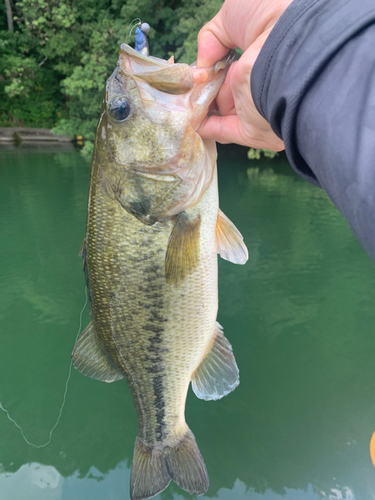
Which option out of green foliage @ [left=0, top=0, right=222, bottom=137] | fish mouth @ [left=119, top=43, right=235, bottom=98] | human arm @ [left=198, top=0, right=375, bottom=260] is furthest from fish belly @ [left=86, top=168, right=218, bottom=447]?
green foliage @ [left=0, top=0, right=222, bottom=137]

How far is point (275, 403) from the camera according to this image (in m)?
2.69

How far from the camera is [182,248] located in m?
1.35

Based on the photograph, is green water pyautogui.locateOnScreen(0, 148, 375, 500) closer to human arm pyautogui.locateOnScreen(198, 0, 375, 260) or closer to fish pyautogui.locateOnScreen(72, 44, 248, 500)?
fish pyautogui.locateOnScreen(72, 44, 248, 500)

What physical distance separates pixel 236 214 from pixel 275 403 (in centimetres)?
→ 432

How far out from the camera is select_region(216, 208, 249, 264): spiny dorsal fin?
57.6 inches

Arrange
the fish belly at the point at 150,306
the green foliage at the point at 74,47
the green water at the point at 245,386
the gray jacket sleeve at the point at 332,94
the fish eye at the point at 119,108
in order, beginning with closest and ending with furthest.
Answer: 1. the gray jacket sleeve at the point at 332,94
2. the fish eye at the point at 119,108
3. the fish belly at the point at 150,306
4. the green water at the point at 245,386
5. the green foliage at the point at 74,47

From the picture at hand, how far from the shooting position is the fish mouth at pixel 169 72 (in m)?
1.16

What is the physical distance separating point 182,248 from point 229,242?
23 centimetres

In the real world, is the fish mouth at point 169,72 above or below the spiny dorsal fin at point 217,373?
above

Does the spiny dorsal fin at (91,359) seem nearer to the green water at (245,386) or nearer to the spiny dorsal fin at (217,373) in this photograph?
the spiny dorsal fin at (217,373)

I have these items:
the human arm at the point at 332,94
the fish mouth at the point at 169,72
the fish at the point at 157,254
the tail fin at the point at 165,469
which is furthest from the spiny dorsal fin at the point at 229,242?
the tail fin at the point at 165,469

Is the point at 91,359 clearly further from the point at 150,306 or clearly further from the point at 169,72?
the point at 169,72

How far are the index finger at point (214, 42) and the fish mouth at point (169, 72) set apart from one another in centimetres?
2

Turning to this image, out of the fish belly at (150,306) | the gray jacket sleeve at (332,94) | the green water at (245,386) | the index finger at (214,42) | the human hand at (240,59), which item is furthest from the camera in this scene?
the green water at (245,386)
